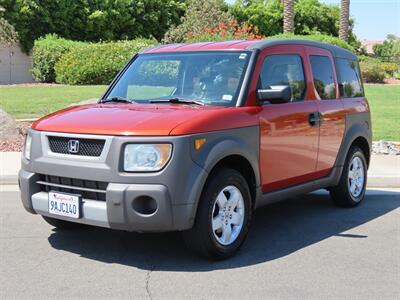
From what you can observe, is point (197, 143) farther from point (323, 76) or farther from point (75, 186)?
point (323, 76)

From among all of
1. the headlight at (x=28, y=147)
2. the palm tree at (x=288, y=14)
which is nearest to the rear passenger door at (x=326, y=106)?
the headlight at (x=28, y=147)

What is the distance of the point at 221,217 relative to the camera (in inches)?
205

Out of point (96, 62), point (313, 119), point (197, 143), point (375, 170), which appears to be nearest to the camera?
point (197, 143)

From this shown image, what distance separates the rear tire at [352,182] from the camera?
7191mm

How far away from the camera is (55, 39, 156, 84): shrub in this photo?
89.9 feet

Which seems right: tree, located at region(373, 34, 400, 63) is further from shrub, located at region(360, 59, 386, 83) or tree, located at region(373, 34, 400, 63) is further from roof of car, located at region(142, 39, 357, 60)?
roof of car, located at region(142, 39, 357, 60)

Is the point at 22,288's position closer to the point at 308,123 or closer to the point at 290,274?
the point at 290,274

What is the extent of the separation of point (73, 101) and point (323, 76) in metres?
13.7

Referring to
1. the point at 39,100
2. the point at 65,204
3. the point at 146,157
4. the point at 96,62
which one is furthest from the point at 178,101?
the point at 96,62

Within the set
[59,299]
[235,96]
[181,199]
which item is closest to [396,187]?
[235,96]

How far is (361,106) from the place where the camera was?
7449 mm

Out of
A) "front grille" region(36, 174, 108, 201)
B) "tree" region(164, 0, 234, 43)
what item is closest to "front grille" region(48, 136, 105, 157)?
"front grille" region(36, 174, 108, 201)

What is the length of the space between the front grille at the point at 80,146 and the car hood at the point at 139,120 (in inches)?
2.9

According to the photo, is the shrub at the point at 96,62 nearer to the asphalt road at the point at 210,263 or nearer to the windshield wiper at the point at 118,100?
the asphalt road at the point at 210,263
